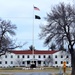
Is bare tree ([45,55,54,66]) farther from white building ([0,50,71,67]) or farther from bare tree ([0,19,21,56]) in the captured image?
bare tree ([0,19,21,56])

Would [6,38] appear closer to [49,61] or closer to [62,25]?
[62,25]

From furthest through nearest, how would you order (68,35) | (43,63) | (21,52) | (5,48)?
(21,52) < (43,63) < (5,48) < (68,35)

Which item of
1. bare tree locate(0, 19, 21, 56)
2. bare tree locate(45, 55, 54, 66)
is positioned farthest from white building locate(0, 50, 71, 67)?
bare tree locate(0, 19, 21, 56)

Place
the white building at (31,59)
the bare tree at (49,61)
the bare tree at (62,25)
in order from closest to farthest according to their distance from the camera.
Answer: the bare tree at (62,25)
the bare tree at (49,61)
the white building at (31,59)

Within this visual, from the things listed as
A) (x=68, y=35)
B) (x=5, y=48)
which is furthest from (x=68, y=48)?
(x=5, y=48)

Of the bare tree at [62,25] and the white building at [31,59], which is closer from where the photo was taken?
the bare tree at [62,25]

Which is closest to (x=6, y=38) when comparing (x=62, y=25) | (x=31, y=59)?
(x=62, y=25)

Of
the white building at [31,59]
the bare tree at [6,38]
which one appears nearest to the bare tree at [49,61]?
the white building at [31,59]

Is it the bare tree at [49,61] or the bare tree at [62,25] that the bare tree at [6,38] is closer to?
the bare tree at [62,25]

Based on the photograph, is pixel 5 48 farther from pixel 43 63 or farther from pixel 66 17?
pixel 43 63

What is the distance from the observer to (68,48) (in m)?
39.1

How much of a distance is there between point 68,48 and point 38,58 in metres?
105

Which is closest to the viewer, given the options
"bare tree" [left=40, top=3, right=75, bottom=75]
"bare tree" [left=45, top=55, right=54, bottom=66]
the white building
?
"bare tree" [left=40, top=3, right=75, bottom=75]

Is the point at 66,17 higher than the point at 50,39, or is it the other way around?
the point at 66,17
